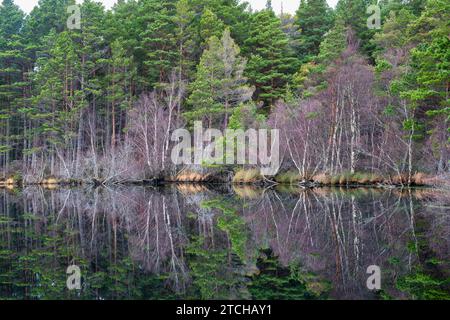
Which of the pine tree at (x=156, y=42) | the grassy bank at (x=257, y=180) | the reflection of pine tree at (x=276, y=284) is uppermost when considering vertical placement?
the pine tree at (x=156, y=42)

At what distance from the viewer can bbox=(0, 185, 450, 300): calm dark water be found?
6770 millimetres

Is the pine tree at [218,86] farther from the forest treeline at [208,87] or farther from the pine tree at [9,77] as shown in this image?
the pine tree at [9,77]

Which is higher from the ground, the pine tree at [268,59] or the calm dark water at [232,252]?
the pine tree at [268,59]

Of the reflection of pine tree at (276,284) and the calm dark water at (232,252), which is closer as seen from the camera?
the reflection of pine tree at (276,284)

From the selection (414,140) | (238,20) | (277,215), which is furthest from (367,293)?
(238,20)

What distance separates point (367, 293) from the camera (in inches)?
252

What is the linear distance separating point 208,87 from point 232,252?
24957 millimetres

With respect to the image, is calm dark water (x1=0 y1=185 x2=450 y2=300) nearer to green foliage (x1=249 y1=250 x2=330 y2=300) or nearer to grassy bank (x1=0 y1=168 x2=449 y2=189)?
green foliage (x1=249 y1=250 x2=330 y2=300)

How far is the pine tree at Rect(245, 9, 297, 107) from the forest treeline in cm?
14

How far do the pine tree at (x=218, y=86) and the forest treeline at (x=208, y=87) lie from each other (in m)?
0.10

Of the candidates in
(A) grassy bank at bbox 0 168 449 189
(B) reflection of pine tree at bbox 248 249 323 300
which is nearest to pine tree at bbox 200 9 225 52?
(A) grassy bank at bbox 0 168 449 189

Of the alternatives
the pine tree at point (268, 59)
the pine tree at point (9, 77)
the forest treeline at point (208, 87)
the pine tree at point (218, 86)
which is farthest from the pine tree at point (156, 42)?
the pine tree at point (9, 77)

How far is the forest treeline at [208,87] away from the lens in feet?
90.1

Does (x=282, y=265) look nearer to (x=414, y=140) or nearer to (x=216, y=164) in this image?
(x=414, y=140)
